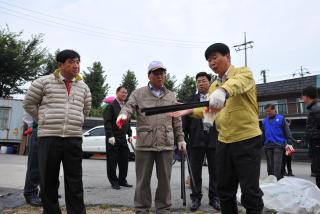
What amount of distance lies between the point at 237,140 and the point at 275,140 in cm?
378

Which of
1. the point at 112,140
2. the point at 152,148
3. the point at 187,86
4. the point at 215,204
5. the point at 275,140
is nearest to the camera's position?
the point at 152,148

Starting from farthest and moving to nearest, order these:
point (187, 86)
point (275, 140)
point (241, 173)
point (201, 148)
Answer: point (187, 86) → point (275, 140) → point (201, 148) → point (241, 173)

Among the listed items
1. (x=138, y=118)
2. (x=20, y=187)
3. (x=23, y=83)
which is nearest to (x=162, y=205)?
(x=138, y=118)

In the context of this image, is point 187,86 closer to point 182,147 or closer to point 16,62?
point 16,62

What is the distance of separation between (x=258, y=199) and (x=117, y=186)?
380 centimetres

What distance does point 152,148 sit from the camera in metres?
4.04

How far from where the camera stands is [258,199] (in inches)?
126

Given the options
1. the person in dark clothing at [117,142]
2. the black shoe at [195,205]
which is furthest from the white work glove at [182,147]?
the person in dark clothing at [117,142]

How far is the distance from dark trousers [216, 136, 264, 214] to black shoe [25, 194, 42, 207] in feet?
9.37

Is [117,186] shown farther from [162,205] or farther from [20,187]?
[162,205]

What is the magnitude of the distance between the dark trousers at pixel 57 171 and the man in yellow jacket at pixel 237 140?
1.35m

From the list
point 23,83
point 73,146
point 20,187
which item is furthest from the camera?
point 23,83

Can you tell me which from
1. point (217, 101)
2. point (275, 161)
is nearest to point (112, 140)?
point (275, 161)

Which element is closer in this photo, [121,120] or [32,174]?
[121,120]
